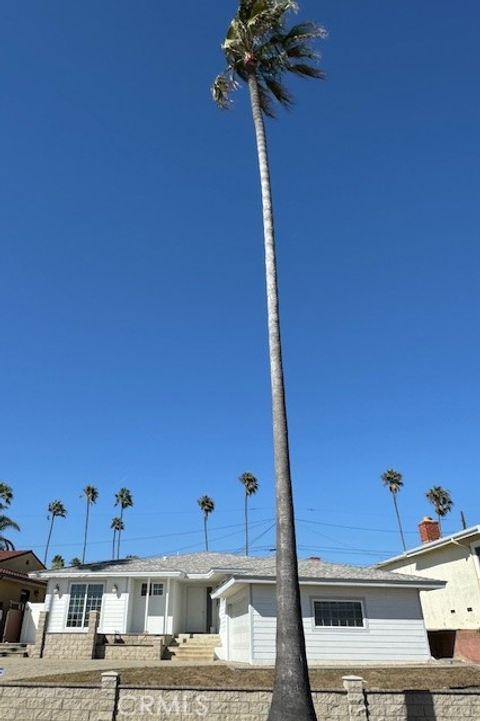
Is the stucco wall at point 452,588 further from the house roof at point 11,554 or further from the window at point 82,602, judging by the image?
the house roof at point 11,554

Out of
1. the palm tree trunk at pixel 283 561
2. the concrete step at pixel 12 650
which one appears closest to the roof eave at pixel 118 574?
the concrete step at pixel 12 650

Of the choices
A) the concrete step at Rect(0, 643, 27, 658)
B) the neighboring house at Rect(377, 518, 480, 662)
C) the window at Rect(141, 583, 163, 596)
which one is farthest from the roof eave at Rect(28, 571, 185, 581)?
the neighboring house at Rect(377, 518, 480, 662)

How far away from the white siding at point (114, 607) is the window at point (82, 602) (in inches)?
13.9

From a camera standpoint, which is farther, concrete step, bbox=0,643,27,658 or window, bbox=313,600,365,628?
concrete step, bbox=0,643,27,658

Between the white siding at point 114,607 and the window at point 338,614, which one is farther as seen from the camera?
the white siding at point 114,607

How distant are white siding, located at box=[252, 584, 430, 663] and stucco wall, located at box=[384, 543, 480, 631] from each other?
2.71 metres

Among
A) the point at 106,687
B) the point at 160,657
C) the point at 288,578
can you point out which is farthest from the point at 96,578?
the point at 288,578

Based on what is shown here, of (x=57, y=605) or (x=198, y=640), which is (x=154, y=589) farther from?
(x=57, y=605)

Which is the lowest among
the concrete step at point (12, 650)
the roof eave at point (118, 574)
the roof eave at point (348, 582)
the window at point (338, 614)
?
the concrete step at point (12, 650)

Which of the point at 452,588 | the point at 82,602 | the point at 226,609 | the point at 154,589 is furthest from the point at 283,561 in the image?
the point at 82,602

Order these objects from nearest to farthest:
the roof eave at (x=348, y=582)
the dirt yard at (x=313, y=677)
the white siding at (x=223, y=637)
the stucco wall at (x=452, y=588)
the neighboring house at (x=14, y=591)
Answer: the dirt yard at (x=313, y=677) → the roof eave at (x=348, y=582) → the stucco wall at (x=452, y=588) → the white siding at (x=223, y=637) → the neighboring house at (x=14, y=591)

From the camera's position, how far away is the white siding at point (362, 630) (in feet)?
58.5

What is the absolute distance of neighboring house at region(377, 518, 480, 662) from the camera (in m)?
19.0

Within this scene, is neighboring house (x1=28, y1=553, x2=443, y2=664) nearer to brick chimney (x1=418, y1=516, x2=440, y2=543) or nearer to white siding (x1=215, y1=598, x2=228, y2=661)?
white siding (x1=215, y1=598, x2=228, y2=661)
